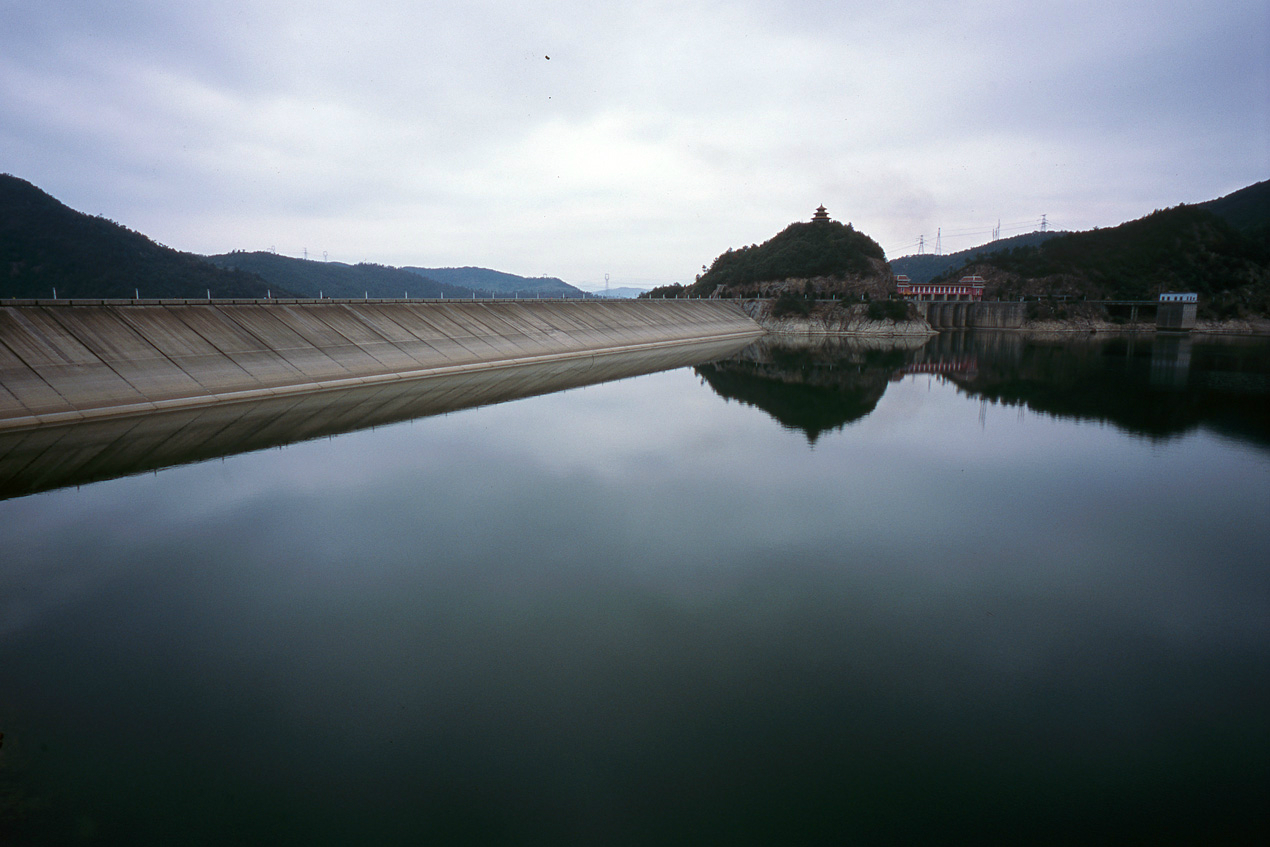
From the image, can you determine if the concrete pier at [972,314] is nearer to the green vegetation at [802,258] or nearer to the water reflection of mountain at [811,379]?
the green vegetation at [802,258]

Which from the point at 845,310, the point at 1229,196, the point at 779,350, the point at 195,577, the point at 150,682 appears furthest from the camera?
the point at 1229,196

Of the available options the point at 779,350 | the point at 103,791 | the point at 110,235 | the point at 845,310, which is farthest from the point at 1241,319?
the point at 110,235

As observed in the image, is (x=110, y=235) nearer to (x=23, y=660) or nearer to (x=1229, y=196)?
(x=23, y=660)

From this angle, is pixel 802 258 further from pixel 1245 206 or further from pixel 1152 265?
pixel 1245 206

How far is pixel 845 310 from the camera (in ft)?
299

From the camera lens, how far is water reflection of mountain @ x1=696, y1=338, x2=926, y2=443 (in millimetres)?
29327

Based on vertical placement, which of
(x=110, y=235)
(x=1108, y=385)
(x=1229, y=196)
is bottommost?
(x=1108, y=385)

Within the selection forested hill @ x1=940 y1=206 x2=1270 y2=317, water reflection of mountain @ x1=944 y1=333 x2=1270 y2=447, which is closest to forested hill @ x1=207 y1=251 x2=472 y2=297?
water reflection of mountain @ x1=944 y1=333 x2=1270 y2=447

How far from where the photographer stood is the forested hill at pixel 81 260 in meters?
69.8

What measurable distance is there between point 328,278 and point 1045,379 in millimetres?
153145

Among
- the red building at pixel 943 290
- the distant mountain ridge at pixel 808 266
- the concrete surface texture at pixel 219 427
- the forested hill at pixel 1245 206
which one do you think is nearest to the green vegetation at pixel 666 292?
the distant mountain ridge at pixel 808 266

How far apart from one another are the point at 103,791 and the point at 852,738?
7.69 m

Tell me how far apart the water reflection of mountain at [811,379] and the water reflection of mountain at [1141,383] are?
5877 mm

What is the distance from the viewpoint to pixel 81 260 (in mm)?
74188
